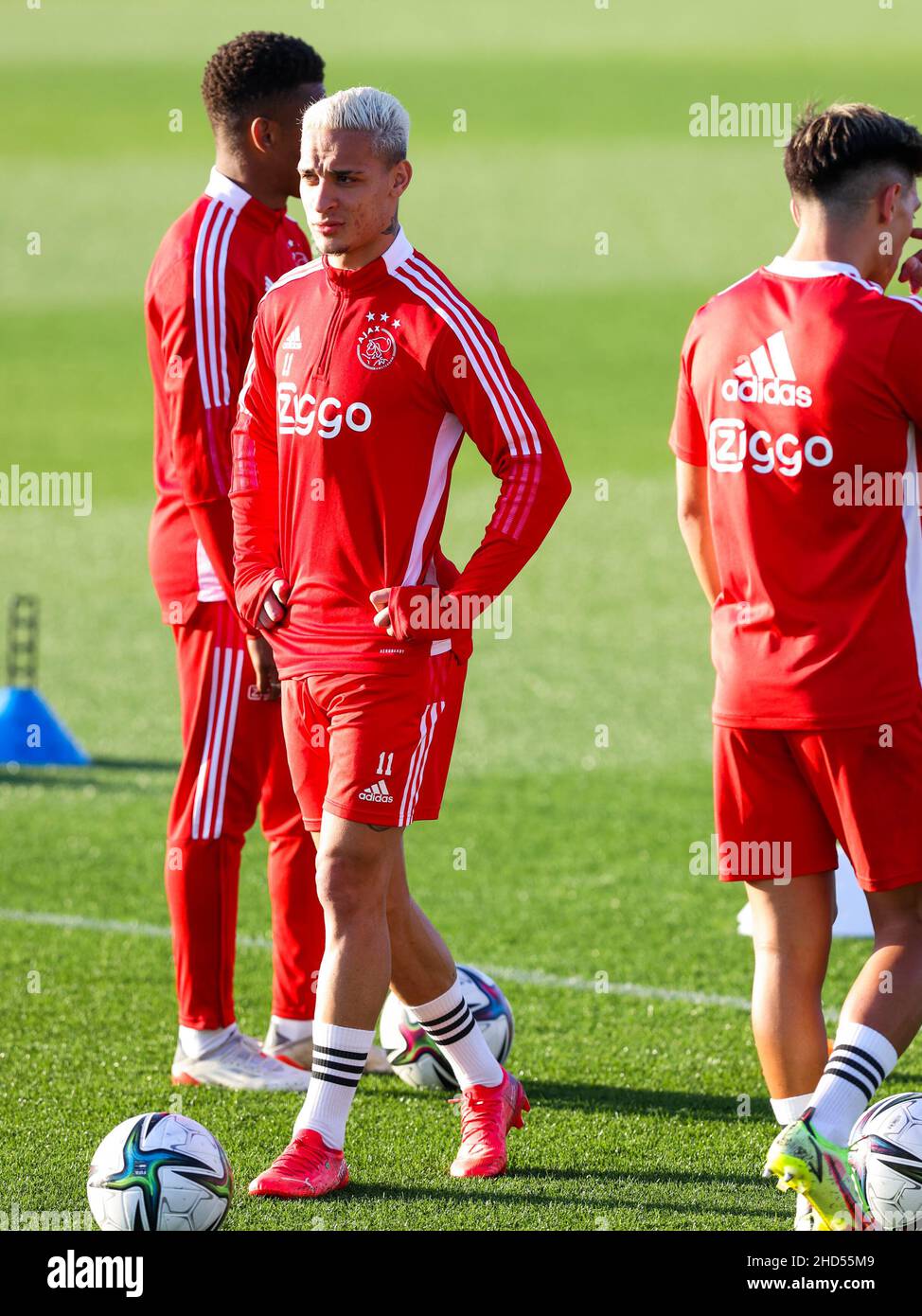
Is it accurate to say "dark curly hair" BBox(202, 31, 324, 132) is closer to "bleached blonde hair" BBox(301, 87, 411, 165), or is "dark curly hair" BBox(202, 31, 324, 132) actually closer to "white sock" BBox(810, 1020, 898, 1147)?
"bleached blonde hair" BBox(301, 87, 411, 165)

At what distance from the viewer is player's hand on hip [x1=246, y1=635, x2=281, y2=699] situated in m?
5.17

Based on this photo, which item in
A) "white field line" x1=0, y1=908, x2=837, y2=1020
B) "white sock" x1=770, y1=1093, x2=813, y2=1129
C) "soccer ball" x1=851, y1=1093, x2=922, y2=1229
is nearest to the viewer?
"soccer ball" x1=851, y1=1093, x2=922, y2=1229

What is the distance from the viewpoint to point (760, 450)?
14.0 feet

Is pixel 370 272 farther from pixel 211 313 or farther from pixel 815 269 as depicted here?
pixel 815 269

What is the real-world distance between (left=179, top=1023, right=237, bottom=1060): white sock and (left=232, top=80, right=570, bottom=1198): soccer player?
3.44ft

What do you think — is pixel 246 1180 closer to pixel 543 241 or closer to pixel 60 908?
pixel 60 908

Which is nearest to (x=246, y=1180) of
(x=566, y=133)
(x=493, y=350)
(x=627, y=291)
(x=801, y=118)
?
(x=493, y=350)

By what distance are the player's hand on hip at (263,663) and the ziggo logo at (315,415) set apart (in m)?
A: 0.64

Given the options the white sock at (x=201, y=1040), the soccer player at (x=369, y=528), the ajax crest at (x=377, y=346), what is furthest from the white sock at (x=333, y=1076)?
the ajax crest at (x=377, y=346)

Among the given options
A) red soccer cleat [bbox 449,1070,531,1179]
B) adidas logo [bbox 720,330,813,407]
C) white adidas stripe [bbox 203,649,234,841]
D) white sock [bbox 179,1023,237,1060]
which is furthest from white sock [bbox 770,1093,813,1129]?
white adidas stripe [bbox 203,649,234,841]

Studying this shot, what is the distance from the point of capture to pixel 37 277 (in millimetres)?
34812

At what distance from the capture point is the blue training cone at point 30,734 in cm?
1021

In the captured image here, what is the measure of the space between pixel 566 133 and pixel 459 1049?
142 ft

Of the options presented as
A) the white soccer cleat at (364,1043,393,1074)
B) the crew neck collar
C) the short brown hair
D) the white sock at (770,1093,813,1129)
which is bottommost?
the white soccer cleat at (364,1043,393,1074)
